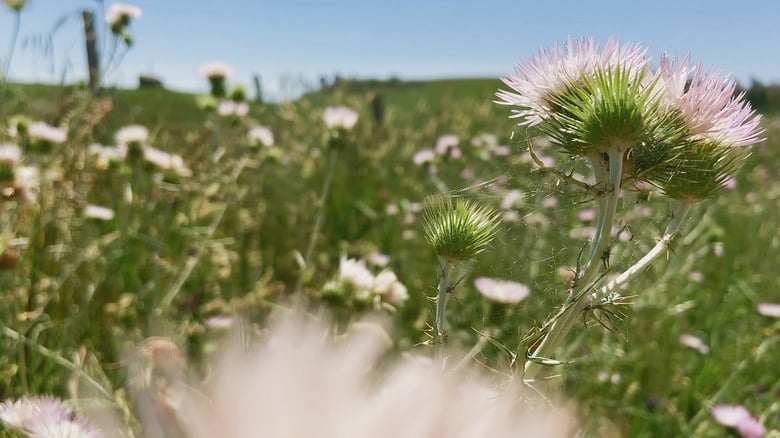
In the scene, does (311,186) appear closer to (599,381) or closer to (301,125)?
(301,125)

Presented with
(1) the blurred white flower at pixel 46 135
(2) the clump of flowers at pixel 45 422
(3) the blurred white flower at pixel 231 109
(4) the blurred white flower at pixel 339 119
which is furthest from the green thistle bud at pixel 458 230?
(3) the blurred white flower at pixel 231 109

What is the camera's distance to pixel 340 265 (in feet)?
6.26

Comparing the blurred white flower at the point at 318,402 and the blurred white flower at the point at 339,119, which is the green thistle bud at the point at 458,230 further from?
the blurred white flower at the point at 339,119

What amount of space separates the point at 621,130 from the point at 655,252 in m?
0.13

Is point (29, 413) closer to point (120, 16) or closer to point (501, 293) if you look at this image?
point (501, 293)

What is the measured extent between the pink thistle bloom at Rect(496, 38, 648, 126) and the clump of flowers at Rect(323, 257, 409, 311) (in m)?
0.77

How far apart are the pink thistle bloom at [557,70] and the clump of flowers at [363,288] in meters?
0.77

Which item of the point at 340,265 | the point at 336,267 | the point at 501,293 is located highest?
the point at 501,293

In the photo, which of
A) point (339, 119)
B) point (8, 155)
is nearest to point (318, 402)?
point (8, 155)

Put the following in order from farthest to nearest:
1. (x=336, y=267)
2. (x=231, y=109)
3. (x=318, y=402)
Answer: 1. (x=336, y=267)
2. (x=231, y=109)
3. (x=318, y=402)

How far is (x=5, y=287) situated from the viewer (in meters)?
1.95

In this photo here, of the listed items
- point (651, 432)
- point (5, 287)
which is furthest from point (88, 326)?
point (651, 432)

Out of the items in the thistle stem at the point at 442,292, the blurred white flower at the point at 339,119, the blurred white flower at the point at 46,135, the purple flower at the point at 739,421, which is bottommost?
the purple flower at the point at 739,421

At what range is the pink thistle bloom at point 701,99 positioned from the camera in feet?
2.08
